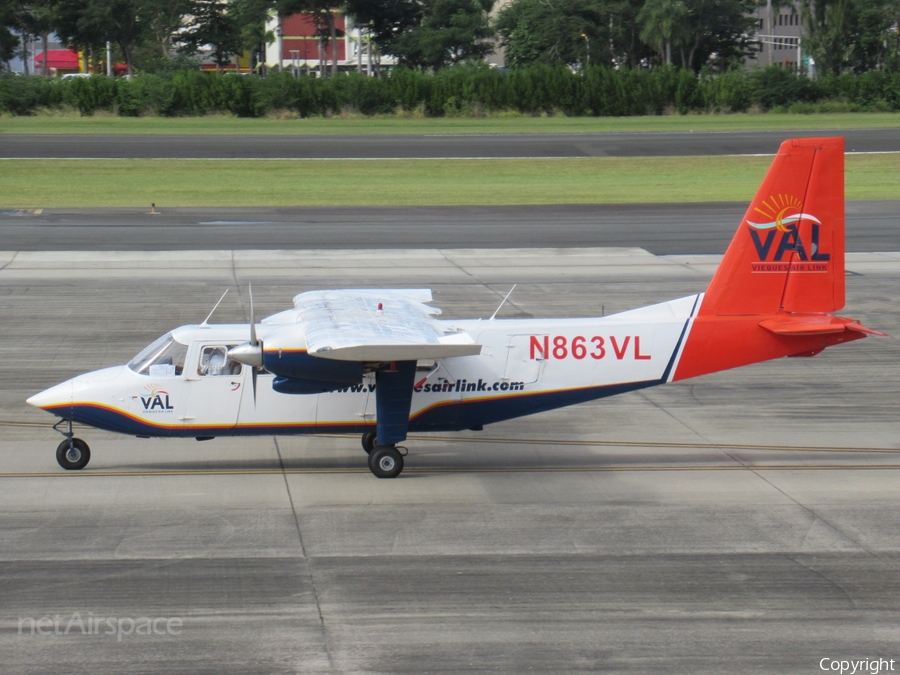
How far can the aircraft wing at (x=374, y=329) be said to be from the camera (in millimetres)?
12695

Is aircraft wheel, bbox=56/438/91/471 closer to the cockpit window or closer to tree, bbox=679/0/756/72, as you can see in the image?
the cockpit window

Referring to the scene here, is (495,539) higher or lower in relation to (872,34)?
lower

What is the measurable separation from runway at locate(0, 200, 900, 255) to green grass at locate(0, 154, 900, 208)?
257 cm

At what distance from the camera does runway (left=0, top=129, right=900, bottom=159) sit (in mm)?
59000

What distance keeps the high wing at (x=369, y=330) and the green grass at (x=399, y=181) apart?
31.4 m

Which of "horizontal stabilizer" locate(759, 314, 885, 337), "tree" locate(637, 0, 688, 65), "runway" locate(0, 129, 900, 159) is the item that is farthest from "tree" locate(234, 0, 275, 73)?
"horizontal stabilizer" locate(759, 314, 885, 337)

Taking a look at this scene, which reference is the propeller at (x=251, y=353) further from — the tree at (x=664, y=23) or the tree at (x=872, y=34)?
the tree at (x=872, y=34)

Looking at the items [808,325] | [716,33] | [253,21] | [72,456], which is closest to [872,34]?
[716,33]

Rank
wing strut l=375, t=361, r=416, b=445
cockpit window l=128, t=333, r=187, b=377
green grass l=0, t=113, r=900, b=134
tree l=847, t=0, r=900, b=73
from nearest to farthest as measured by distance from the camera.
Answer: wing strut l=375, t=361, r=416, b=445, cockpit window l=128, t=333, r=187, b=377, green grass l=0, t=113, r=900, b=134, tree l=847, t=0, r=900, b=73

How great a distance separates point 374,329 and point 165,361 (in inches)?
136

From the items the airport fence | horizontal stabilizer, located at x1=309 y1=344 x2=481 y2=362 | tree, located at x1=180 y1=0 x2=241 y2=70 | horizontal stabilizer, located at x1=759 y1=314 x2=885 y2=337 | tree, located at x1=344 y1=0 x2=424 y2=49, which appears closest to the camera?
horizontal stabilizer, located at x1=309 y1=344 x2=481 y2=362

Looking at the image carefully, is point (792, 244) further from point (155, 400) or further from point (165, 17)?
point (165, 17)

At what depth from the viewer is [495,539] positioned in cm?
1227

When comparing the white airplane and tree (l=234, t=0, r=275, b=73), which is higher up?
tree (l=234, t=0, r=275, b=73)
